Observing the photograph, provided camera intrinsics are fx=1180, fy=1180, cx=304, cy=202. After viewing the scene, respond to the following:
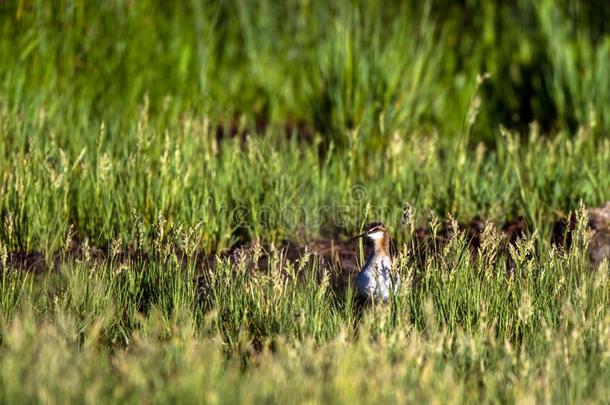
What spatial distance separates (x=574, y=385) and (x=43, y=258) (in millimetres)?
2758

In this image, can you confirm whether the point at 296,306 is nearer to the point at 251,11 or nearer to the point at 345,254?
the point at 345,254

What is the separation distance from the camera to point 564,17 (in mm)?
8758

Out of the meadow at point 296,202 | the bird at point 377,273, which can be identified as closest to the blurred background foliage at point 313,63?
the meadow at point 296,202

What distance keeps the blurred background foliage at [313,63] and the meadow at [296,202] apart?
20mm

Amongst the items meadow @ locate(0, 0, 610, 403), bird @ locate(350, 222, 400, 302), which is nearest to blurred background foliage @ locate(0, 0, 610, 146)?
meadow @ locate(0, 0, 610, 403)

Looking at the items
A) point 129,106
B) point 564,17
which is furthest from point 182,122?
point 564,17

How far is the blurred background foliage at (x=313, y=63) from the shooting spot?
7020mm

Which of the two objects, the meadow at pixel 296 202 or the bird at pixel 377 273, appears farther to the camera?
the bird at pixel 377 273

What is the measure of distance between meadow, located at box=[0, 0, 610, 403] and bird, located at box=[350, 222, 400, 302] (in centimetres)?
8

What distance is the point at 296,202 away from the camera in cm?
616

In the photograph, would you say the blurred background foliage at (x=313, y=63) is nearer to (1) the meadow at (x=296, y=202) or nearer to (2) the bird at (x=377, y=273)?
(1) the meadow at (x=296, y=202)

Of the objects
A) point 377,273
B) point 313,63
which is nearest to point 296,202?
point 377,273

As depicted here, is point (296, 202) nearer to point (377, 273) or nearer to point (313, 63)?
point (377, 273)

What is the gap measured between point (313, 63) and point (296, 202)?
2022 mm
